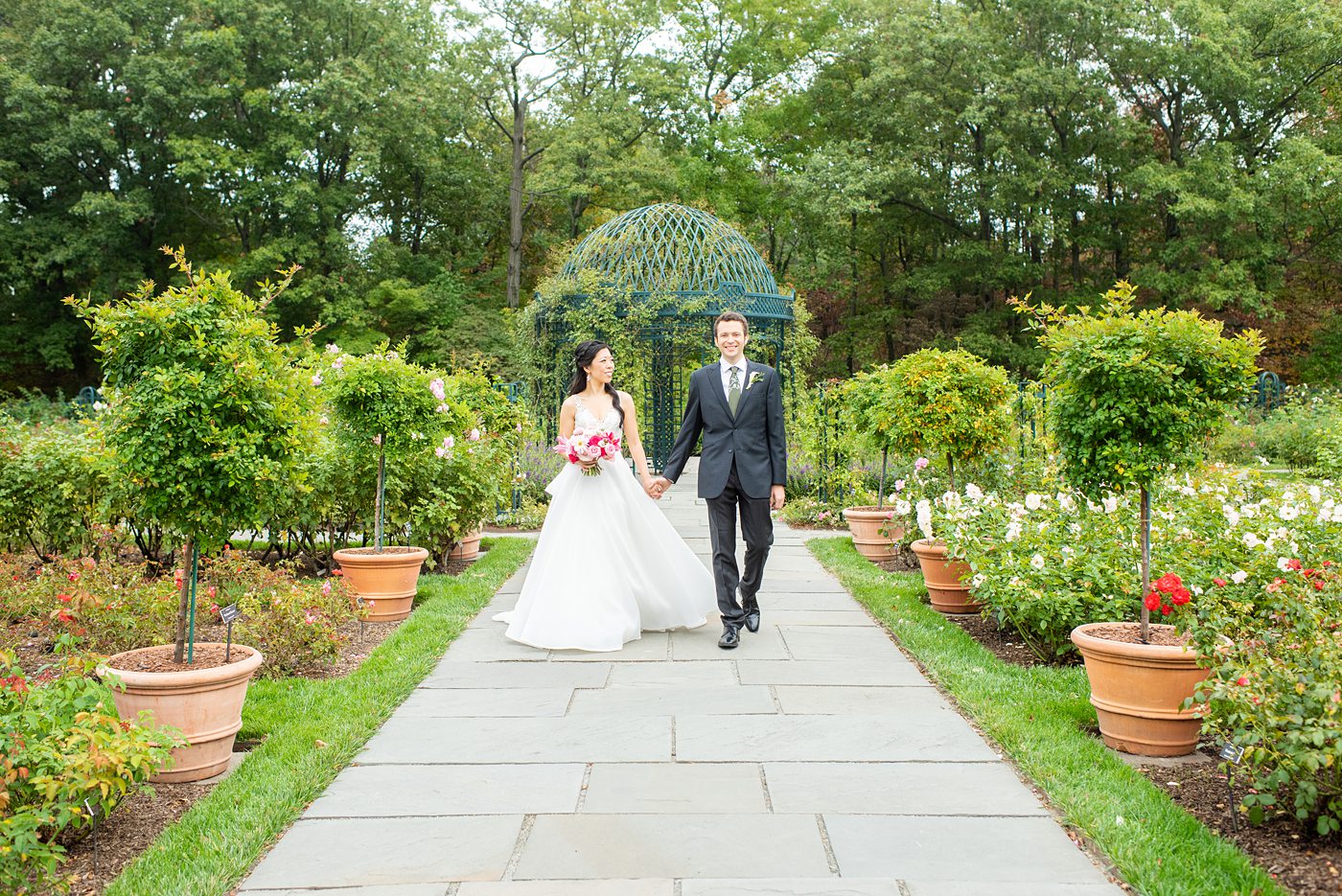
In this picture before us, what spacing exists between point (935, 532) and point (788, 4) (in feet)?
90.6

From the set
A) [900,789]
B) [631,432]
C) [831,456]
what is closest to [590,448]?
[631,432]

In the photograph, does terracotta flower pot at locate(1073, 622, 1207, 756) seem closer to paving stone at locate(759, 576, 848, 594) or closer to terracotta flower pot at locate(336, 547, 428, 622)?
paving stone at locate(759, 576, 848, 594)

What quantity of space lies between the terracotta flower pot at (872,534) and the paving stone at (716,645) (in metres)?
2.83

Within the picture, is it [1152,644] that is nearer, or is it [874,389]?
[1152,644]

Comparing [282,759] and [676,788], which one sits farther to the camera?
[282,759]

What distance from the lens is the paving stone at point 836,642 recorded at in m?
5.59

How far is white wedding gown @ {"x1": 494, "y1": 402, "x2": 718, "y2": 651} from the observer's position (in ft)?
19.2

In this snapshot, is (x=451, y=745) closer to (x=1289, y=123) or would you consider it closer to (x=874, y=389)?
(x=874, y=389)

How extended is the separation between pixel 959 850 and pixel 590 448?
354 centimetres

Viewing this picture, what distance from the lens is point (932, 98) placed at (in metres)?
23.8

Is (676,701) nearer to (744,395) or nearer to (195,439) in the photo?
(744,395)

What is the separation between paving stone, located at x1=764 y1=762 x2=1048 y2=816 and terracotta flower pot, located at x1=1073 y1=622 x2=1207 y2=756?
1.82ft

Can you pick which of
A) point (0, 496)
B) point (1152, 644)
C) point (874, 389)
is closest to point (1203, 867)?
point (1152, 644)

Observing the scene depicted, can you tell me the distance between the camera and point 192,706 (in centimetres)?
373
